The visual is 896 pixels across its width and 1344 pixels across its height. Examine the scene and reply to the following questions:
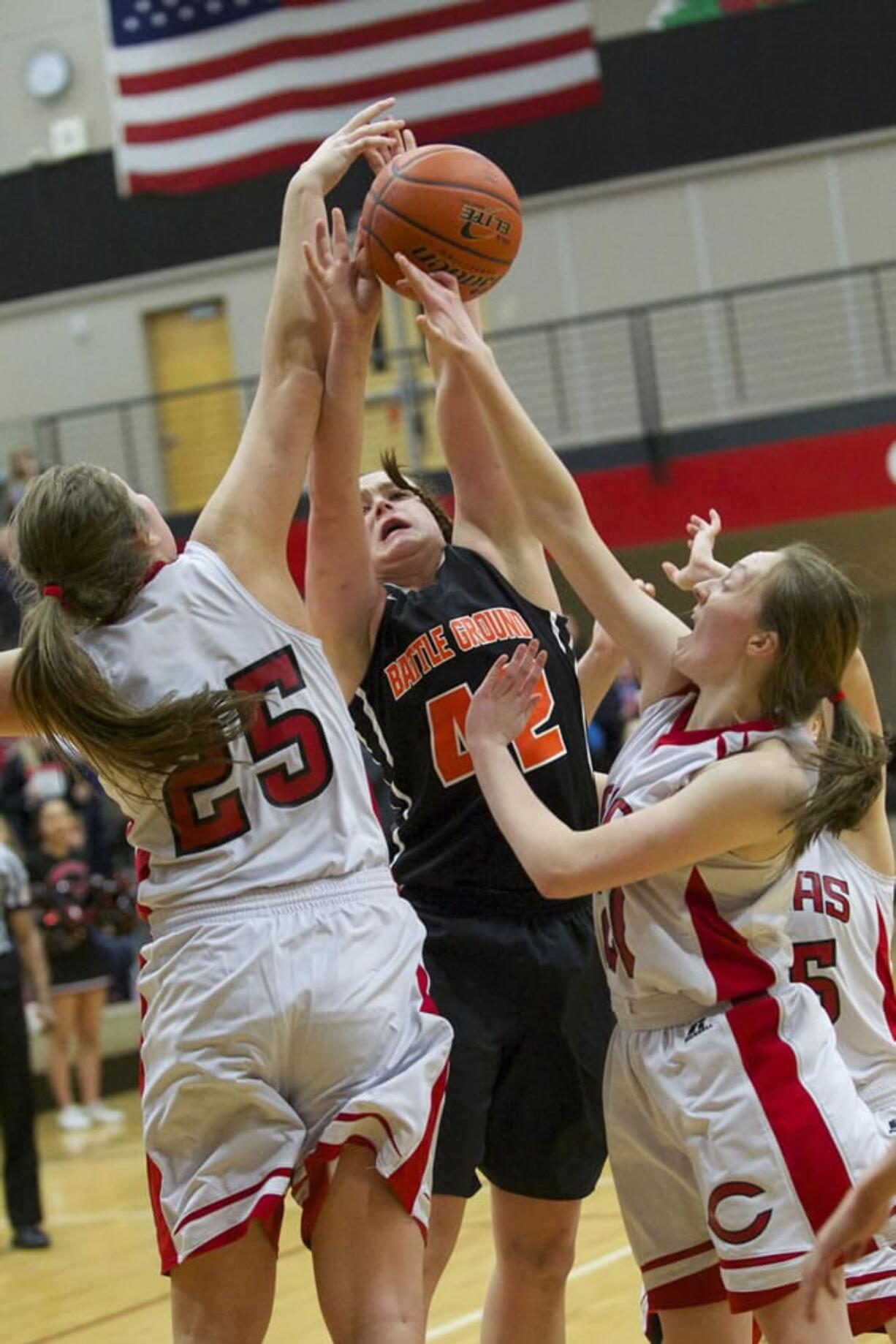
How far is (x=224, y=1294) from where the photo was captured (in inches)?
102

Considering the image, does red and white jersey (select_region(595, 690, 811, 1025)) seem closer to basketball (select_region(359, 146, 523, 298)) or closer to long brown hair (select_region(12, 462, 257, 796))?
long brown hair (select_region(12, 462, 257, 796))

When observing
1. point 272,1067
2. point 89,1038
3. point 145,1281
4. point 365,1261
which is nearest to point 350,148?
point 272,1067

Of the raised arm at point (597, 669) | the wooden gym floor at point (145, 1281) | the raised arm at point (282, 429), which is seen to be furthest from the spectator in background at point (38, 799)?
the raised arm at point (282, 429)


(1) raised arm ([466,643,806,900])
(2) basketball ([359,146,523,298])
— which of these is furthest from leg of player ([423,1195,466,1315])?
(2) basketball ([359,146,523,298])

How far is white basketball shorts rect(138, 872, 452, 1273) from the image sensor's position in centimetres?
257

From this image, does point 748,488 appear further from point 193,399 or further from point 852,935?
point 852,935

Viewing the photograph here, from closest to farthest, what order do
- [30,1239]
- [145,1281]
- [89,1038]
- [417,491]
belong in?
[417,491], [145,1281], [30,1239], [89,1038]

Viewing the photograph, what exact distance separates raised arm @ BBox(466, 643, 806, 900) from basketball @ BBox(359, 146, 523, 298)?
2.79ft

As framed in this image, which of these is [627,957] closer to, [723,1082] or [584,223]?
[723,1082]

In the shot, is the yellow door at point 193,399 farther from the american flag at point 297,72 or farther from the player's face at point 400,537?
the player's face at point 400,537

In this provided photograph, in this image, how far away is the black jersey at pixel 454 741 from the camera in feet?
11.1

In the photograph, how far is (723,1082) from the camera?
9.37 ft

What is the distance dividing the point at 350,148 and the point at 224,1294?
6.26 ft

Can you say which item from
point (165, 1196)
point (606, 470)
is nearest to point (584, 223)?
point (606, 470)
